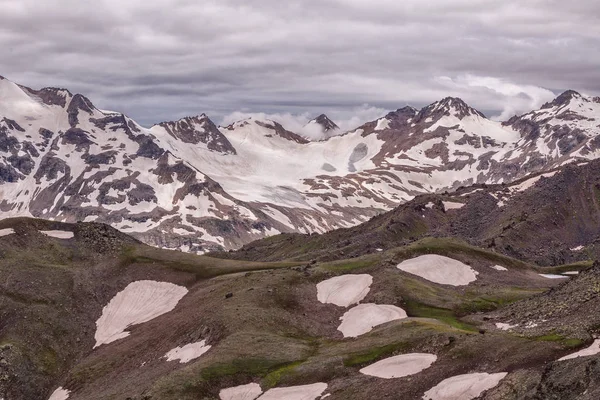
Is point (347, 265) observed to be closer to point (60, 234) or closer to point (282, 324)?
point (282, 324)

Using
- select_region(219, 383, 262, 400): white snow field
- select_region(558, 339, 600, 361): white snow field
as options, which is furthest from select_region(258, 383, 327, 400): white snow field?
select_region(558, 339, 600, 361): white snow field

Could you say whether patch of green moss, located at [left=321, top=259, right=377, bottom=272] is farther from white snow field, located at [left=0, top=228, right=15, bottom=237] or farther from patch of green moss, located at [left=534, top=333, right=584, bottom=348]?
white snow field, located at [left=0, top=228, right=15, bottom=237]

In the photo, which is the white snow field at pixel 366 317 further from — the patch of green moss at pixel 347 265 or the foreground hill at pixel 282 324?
the patch of green moss at pixel 347 265

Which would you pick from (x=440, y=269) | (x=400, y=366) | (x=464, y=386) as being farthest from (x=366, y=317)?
(x=464, y=386)

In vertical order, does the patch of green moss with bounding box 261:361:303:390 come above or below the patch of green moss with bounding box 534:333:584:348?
below

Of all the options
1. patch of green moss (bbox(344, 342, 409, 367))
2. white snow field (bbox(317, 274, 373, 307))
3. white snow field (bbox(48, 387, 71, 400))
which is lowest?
white snow field (bbox(48, 387, 71, 400))

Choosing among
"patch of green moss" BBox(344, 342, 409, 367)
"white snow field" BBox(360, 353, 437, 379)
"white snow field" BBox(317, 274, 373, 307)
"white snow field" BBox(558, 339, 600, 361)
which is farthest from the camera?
"white snow field" BBox(317, 274, 373, 307)

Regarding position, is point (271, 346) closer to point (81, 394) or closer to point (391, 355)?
point (391, 355)

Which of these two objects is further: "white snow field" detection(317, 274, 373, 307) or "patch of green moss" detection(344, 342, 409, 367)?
"white snow field" detection(317, 274, 373, 307)
